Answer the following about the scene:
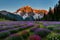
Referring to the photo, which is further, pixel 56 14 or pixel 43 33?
pixel 56 14

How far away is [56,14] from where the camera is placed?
254 feet

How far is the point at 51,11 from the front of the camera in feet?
280

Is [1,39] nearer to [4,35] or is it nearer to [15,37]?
[4,35]

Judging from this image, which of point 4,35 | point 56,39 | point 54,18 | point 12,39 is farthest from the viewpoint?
point 54,18

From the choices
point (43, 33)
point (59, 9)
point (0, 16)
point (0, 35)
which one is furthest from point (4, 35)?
point (0, 16)

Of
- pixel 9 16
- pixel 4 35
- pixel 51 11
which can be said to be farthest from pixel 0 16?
pixel 4 35

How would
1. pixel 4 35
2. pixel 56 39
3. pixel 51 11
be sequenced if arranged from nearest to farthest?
pixel 56 39
pixel 4 35
pixel 51 11

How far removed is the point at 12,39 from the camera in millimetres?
9031

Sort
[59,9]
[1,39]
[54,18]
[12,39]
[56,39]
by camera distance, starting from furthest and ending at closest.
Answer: [59,9] → [54,18] → [1,39] → [12,39] → [56,39]

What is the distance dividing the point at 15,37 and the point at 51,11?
7720 cm

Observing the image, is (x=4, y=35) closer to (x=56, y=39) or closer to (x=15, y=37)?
(x=15, y=37)

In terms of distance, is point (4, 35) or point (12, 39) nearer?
point (12, 39)

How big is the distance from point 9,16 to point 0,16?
6.20 metres

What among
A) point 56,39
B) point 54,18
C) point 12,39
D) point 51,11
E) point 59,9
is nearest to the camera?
point 56,39
